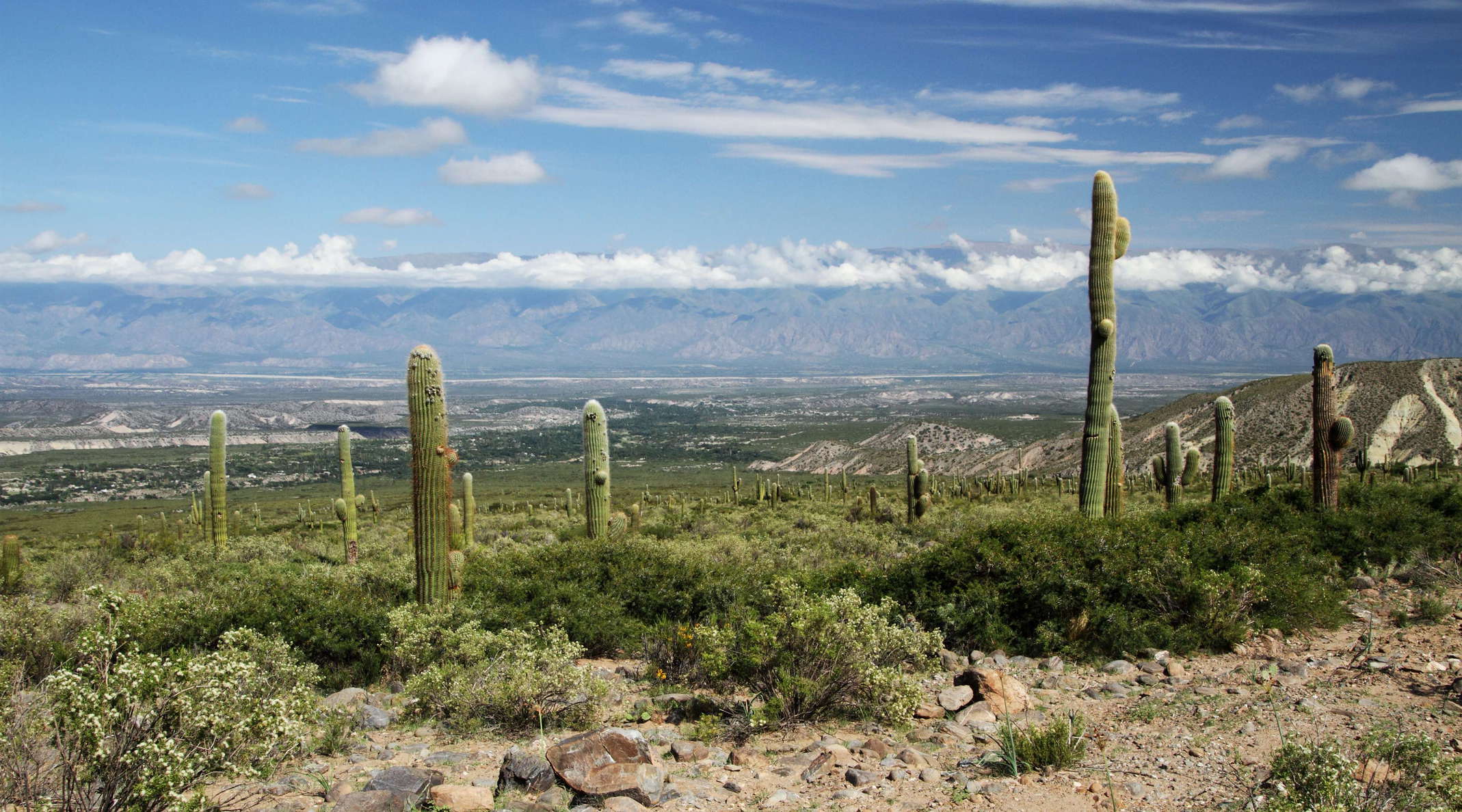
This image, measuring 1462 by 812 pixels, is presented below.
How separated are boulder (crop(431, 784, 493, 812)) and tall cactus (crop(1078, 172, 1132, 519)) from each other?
10121 mm

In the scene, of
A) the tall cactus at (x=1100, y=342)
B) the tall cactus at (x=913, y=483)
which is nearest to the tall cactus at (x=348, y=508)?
the tall cactus at (x=913, y=483)

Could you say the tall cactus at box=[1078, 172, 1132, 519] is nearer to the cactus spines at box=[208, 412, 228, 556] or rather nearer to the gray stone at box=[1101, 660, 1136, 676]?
the gray stone at box=[1101, 660, 1136, 676]

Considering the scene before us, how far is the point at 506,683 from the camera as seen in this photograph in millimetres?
7449

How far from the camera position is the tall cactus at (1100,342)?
1328 cm

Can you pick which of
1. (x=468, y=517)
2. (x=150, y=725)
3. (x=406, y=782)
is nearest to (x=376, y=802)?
(x=406, y=782)

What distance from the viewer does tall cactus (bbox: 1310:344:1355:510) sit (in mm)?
13617

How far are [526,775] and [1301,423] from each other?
56133 millimetres

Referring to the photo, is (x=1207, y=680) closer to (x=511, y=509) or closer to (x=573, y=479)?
(x=511, y=509)

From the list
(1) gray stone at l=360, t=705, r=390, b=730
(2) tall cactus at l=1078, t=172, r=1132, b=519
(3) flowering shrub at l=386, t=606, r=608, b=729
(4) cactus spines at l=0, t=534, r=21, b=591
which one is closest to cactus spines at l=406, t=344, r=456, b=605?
(3) flowering shrub at l=386, t=606, r=608, b=729

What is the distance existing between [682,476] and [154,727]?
69.2 metres

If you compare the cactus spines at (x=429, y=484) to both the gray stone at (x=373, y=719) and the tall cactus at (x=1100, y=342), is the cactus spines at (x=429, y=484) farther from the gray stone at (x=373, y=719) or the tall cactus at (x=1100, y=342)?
the tall cactus at (x=1100, y=342)

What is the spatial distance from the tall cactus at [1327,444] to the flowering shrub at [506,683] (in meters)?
11.4

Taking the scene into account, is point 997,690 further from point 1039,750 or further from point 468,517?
point 468,517

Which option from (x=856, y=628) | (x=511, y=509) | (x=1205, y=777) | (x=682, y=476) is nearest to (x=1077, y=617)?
(x=856, y=628)
